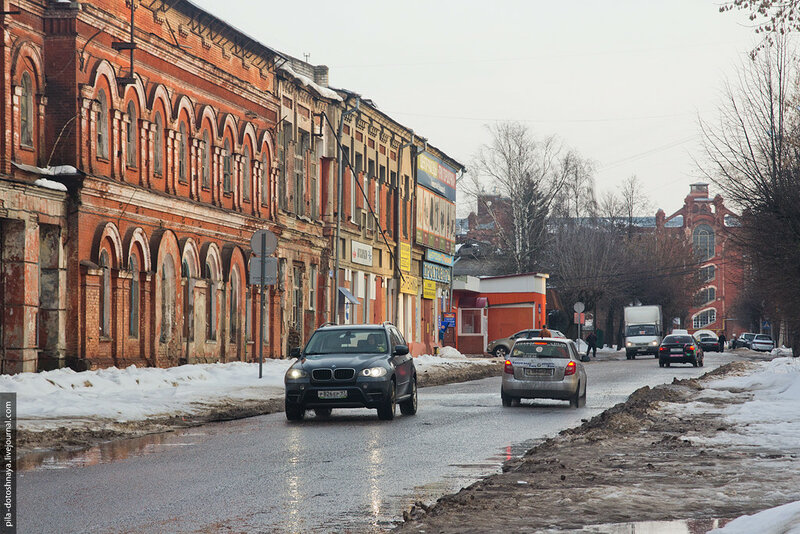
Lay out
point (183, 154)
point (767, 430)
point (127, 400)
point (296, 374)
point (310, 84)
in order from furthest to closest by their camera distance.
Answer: point (310, 84) → point (183, 154) → point (127, 400) → point (296, 374) → point (767, 430)

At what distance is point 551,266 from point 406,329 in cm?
2846

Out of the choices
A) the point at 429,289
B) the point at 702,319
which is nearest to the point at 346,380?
the point at 429,289

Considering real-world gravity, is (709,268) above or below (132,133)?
above

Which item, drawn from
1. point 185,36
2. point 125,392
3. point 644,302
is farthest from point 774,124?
point 644,302

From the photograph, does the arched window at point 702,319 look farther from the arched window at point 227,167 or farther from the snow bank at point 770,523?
the snow bank at point 770,523

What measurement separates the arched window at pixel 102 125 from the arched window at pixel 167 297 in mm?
4181

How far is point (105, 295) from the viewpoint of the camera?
2834cm

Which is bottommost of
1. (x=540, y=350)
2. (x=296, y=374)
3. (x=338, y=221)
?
(x=296, y=374)

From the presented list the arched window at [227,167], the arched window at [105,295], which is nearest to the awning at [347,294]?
the arched window at [227,167]

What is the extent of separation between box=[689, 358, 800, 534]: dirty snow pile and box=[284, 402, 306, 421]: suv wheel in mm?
6614

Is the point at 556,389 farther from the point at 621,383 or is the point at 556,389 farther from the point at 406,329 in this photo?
the point at 406,329

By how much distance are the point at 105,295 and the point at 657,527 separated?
72.2 ft

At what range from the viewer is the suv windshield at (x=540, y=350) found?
23.8 meters

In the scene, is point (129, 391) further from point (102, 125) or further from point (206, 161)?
point (206, 161)
